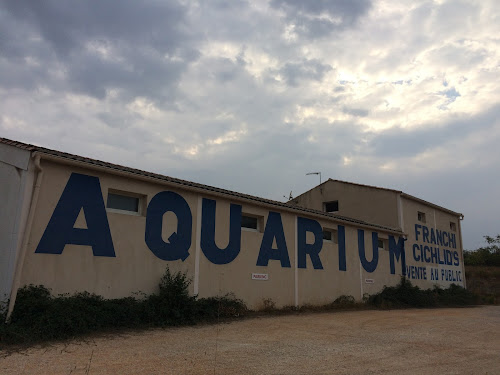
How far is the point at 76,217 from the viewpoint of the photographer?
29.0 feet

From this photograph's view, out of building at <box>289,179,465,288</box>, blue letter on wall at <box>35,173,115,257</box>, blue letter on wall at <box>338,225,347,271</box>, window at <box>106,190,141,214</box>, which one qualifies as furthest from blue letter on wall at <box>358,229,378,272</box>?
blue letter on wall at <box>35,173,115,257</box>

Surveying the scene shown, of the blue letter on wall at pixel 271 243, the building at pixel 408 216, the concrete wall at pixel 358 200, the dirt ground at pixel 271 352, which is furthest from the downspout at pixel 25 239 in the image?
the concrete wall at pixel 358 200

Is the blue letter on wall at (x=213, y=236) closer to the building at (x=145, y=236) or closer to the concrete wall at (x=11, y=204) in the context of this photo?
the building at (x=145, y=236)

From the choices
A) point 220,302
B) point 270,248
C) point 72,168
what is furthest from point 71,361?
point 270,248

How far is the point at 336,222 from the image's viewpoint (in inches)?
635

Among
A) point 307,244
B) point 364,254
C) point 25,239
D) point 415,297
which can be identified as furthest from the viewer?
point 415,297

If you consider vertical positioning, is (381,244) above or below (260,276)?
above

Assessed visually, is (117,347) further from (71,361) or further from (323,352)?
(323,352)

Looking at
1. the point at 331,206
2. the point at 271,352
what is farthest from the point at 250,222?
the point at 331,206

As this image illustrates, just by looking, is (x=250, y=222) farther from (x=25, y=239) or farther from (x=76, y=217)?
(x=25, y=239)

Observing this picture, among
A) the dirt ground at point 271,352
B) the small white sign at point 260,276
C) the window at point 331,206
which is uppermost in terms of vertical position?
the window at point 331,206

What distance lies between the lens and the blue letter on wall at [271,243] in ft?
42.2

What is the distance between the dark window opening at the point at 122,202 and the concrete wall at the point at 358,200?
46.1 ft

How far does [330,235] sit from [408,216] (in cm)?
724
